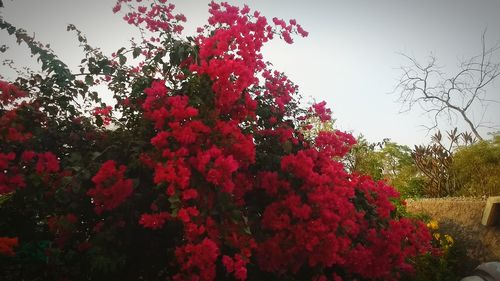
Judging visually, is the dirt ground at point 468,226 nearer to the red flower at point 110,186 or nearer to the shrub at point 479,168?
the shrub at point 479,168

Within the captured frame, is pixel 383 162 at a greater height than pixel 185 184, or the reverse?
pixel 383 162

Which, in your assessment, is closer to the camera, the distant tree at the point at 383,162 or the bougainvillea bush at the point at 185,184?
the bougainvillea bush at the point at 185,184

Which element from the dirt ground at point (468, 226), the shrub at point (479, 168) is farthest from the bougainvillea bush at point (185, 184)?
the shrub at point (479, 168)

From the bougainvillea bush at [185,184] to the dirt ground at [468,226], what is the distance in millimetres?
3004

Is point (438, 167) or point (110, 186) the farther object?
point (438, 167)

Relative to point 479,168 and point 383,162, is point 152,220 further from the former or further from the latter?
point 383,162

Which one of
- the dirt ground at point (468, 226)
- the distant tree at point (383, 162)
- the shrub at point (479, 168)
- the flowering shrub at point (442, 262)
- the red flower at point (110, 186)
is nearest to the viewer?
the red flower at point (110, 186)

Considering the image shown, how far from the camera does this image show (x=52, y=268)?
9.15 feet

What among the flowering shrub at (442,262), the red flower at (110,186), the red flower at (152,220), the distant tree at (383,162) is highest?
the distant tree at (383,162)

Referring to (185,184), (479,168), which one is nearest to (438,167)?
(479,168)

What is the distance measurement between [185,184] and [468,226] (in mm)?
5965

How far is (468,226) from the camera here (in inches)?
235

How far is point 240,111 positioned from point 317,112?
4.52ft

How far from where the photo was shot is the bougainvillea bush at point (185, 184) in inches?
98.4
